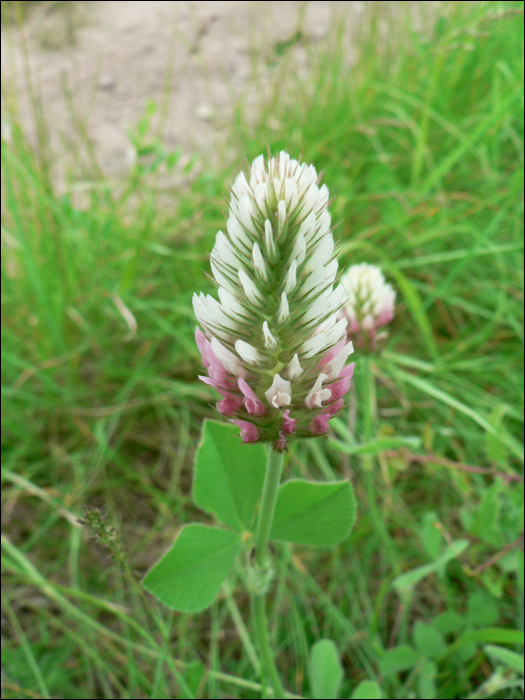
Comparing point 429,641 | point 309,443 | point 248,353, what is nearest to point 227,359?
point 248,353

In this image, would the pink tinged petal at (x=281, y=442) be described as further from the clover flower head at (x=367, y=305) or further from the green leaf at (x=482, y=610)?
the green leaf at (x=482, y=610)

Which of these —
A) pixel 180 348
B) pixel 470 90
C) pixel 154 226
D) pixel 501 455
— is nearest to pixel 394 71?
pixel 470 90

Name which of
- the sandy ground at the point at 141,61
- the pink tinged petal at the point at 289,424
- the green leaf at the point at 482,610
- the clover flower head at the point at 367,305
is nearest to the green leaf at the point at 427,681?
the green leaf at the point at 482,610

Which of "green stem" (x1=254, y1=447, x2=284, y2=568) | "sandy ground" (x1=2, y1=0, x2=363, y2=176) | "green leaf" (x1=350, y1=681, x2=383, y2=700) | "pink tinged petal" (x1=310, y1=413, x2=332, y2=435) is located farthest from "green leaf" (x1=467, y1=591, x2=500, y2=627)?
"sandy ground" (x1=2, y1=0, x2=363, y2=176)

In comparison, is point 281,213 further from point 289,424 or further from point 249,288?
point 289,424

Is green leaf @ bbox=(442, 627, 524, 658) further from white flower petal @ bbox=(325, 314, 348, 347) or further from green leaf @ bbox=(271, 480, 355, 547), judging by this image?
white flower petal @ bbox=(325, 314, 348, 347)
